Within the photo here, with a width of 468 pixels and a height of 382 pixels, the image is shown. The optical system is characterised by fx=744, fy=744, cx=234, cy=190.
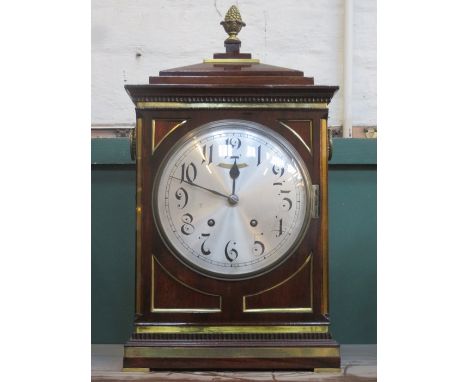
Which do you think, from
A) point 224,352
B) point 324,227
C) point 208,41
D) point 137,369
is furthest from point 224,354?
point 208,41

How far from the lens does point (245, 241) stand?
1.08 metres

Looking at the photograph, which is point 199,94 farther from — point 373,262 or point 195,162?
point 373,262

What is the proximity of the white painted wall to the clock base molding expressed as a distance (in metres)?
0.59

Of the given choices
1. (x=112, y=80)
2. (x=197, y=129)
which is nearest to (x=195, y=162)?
(x=197, y=129)

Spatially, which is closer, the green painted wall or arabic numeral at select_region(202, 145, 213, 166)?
arabic numeral at select_region(202, 145, 213, 166)

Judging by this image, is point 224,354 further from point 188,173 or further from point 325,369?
point 188,173

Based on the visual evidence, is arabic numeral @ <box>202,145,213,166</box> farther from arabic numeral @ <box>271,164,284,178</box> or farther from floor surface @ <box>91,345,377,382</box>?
floor surface @ <box>91,345,377,382</box>

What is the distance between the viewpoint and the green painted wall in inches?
57.1

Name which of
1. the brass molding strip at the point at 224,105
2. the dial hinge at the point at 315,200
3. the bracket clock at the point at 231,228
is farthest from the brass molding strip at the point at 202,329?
the brass molding strip at the point at 224,105

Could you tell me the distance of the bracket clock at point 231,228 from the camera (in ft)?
3.51

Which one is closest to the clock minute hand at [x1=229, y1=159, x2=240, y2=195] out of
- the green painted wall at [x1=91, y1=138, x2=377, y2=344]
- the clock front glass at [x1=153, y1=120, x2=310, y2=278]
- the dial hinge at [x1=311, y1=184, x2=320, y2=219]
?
the clock front glass at [x1=153, y1=120, x2=310, y2=278]

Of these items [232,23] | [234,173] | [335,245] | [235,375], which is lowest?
[235,375]

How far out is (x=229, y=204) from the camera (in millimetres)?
1080

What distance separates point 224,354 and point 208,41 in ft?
2.34
